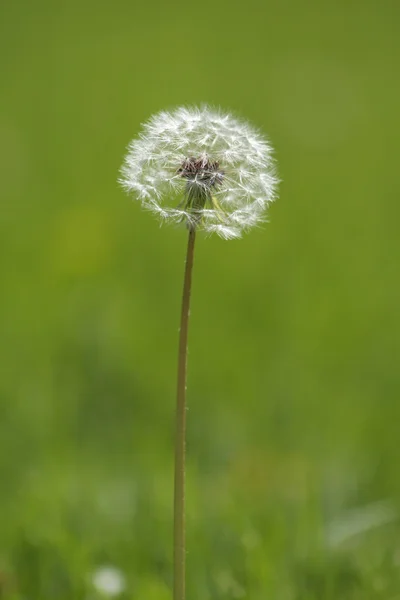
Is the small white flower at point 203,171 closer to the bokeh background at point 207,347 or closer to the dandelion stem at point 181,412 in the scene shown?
the dandelion stem at point 181,412

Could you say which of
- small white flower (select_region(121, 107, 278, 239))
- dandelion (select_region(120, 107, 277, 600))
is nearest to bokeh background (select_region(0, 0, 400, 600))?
dandelion (select_region(120, 107, 277, 600))

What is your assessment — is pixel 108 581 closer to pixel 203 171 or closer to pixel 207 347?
pixel 203 171

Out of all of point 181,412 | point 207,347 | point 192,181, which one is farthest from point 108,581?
point 207,347

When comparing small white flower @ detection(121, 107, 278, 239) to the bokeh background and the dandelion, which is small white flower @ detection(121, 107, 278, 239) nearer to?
the dandelion

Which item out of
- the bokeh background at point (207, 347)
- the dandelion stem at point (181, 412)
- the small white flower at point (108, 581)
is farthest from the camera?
the bokeh background at point (207, 347)

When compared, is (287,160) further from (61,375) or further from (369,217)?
(61,375)

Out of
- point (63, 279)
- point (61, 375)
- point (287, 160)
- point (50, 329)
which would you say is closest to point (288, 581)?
point (61, 375)

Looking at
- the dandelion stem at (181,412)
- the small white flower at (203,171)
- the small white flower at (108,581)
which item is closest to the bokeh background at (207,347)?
the small white flower at (108,581)
